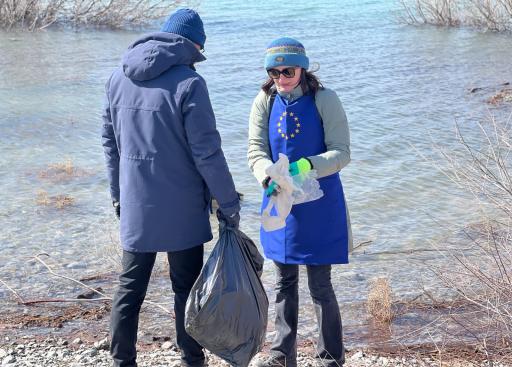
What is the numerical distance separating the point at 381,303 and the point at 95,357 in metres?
2.14

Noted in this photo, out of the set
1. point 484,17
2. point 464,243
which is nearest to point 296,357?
point 464,243

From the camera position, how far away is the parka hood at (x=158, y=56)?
4066mm

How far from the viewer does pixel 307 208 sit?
4.37 metres

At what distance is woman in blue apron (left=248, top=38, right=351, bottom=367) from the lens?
430 cm

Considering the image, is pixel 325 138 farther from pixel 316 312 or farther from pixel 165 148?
pixel 316 312

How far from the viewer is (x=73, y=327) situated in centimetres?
570

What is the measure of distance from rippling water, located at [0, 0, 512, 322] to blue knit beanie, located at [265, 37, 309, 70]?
122 centimetres

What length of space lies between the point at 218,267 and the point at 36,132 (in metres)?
8.60

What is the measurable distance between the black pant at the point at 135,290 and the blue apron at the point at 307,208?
1.58 ft

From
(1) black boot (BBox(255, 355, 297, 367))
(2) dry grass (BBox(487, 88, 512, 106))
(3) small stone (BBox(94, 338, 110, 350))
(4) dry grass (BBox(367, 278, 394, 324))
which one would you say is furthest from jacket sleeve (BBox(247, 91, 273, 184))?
(2) dry grass (BBox(487, 88, 512, 106))

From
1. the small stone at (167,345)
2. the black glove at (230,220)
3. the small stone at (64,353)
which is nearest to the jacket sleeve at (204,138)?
the black glove at (230,220)

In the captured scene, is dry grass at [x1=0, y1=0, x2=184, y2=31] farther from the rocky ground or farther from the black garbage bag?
the black garbage bag

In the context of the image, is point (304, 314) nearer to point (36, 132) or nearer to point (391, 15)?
point (36, 132)

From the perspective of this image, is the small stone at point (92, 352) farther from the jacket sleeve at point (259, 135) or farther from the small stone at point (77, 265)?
the small stone at point (77, 265)
